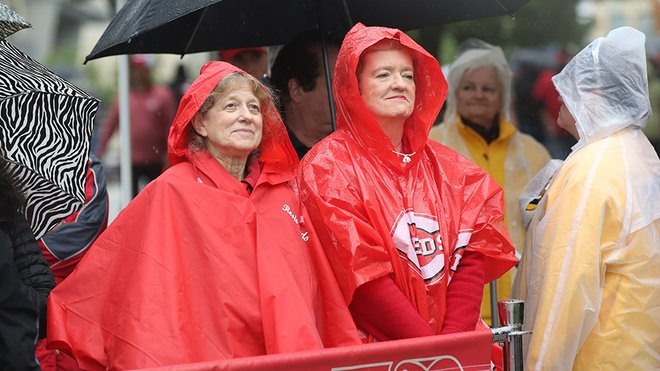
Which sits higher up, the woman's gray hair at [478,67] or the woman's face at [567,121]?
the woman's gray hair at [478,67]

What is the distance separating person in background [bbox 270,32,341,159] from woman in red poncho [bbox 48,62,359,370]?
101 centimetres

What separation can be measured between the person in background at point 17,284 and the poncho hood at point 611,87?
6.82 ft

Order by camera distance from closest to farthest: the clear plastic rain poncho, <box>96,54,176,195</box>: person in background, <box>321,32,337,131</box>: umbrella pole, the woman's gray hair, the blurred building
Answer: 1. the clear plastic rain poncho
2. <box>321,32,337,131</box>: umbrella pole
3. the woman's gray hair
4. <box>96,54,176,195</box>: person in background
5. the blurred building

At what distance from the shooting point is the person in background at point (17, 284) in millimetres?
2783

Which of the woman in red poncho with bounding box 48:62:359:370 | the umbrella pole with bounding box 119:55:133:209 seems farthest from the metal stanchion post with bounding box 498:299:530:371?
the umbrella pole with bounding box 119:55:133:209

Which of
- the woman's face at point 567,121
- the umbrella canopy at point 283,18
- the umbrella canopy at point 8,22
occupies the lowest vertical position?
the woman's face at point 567,121

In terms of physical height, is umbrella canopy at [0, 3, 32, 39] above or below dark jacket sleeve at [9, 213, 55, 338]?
above

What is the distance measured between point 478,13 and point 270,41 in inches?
39.5

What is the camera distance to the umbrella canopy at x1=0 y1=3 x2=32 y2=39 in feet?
11.1

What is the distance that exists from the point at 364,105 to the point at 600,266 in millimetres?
1018

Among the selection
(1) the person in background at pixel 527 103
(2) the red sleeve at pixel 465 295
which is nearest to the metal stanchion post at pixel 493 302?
(2) the red sleeve at pixel 465 295

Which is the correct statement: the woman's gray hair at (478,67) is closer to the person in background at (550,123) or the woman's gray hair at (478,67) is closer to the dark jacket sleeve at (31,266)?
the dark jacket sleeve at (31,266)

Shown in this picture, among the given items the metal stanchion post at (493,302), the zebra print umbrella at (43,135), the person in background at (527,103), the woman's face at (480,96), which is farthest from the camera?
the person in background at (527,103)

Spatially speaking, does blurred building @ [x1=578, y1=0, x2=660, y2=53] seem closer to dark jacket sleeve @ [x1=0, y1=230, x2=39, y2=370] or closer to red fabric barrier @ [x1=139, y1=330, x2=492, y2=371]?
red fabric barrier @ [x1=139, y1=330, x2=492, y2=371]
